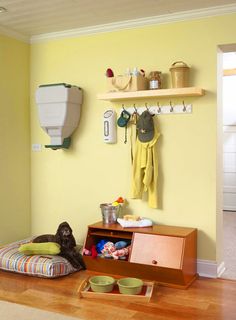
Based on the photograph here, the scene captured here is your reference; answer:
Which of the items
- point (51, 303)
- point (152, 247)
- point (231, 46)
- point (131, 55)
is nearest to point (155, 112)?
point (131, 55)

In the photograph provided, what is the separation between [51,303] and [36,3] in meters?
2.49

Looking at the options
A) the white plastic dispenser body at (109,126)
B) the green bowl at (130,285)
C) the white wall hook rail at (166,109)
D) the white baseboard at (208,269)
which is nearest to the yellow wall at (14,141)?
the white plastic dispenser body at (109,126)

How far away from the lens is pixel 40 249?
404 centimetres

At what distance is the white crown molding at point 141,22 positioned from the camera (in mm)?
3764

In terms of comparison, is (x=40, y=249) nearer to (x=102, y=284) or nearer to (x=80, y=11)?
(x=102, y=284)

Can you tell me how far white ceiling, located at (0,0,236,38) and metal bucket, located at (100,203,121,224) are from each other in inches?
71.5

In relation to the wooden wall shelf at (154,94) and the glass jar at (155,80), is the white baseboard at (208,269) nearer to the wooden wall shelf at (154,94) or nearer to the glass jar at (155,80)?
the wooden wall shelf at (154,94)

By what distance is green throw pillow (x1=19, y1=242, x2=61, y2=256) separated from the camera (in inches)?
158

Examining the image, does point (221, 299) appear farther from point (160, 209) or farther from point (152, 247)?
Answer: point (160, 209)

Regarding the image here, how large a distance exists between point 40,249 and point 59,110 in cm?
139

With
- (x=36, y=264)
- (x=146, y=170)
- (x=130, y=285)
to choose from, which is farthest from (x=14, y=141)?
(x=130, y=285)

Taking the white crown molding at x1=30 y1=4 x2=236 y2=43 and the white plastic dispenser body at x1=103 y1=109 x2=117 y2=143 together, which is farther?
the white plastic dispenser body at x1=103 y1=109 x2=117 y2=143

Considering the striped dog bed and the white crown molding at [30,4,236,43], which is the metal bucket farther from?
the white crown molding at [30,4,236,43]

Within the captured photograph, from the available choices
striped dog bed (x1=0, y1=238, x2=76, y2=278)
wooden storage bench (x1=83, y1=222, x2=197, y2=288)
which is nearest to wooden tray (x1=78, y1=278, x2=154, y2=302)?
wooden storage bench (x1=83, y1=222, x2=197, y2=288)
